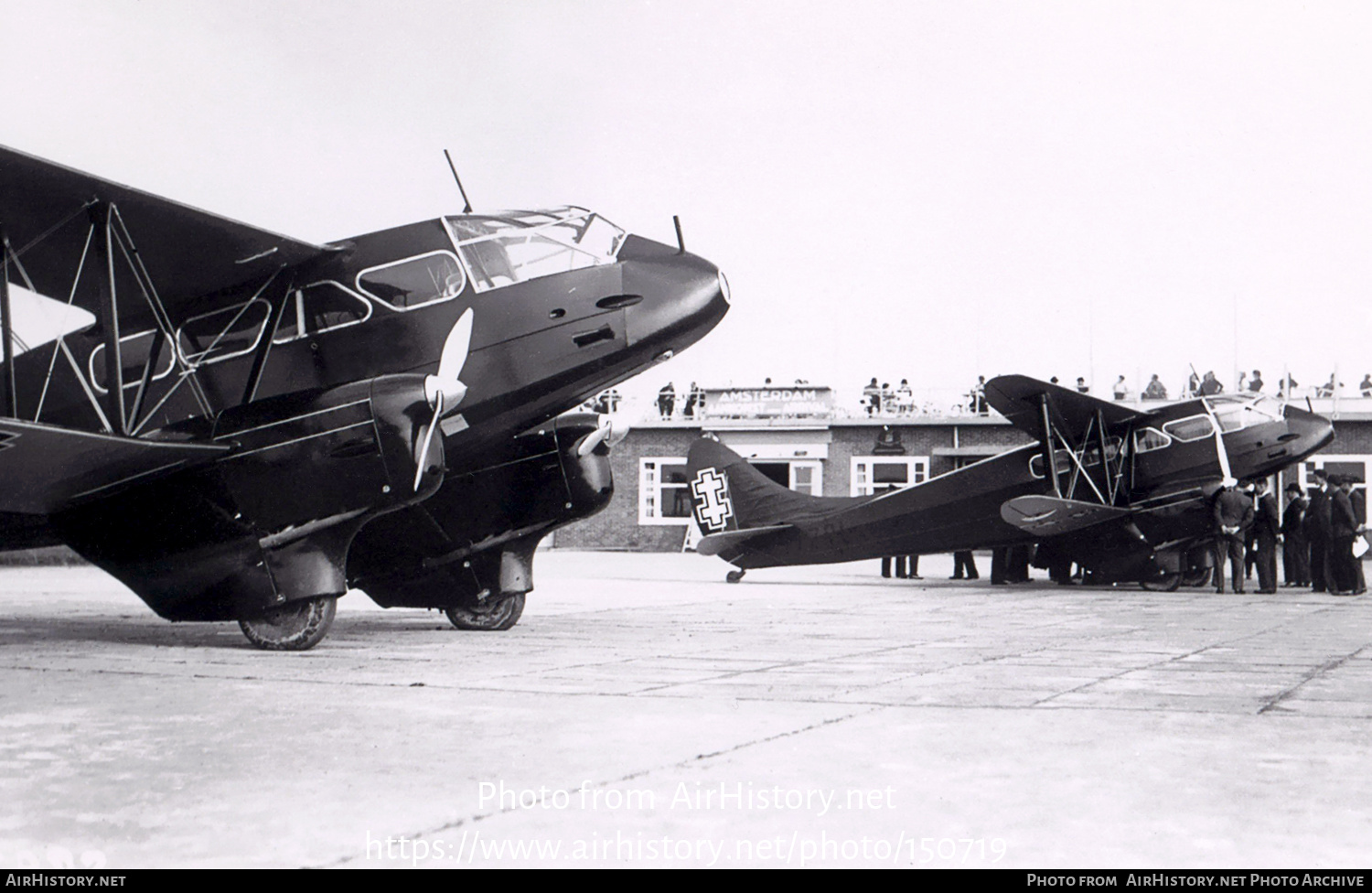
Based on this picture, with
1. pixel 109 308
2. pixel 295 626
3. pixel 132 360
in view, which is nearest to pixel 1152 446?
pixel 295 626

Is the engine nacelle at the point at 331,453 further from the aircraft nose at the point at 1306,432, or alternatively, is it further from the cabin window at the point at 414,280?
the aircraft nose at the point at 1306,432

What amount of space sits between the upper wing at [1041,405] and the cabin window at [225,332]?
12.4 metres

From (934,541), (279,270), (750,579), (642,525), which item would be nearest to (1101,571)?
(934,541)

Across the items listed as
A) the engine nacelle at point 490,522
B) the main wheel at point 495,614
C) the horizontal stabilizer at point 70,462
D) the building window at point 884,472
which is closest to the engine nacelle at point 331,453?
the horizontal stabilizer at point 70,462

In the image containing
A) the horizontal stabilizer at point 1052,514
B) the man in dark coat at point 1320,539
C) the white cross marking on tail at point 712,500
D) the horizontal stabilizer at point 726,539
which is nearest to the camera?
the horizontal stabilizer at point 1052,514

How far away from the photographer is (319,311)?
1068 centimetres

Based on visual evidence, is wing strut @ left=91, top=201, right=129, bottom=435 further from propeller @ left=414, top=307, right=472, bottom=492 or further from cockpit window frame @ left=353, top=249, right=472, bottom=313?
propeller @ left=414, top=307, right=472, bottom=492

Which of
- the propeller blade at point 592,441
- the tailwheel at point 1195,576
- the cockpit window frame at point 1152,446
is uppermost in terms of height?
the cockpit window frame at point 1152,446

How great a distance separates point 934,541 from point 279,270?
13351mm

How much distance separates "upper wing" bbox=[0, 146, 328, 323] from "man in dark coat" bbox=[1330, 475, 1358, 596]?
54.2 ft

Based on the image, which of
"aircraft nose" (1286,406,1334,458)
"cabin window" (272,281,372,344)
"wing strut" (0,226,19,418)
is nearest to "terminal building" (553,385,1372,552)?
"aircraft nose" (1286,406,1334,458)

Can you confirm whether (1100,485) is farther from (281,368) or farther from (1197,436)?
(281,368)

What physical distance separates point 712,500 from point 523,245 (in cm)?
1279

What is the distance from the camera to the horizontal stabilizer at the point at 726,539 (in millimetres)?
22422
